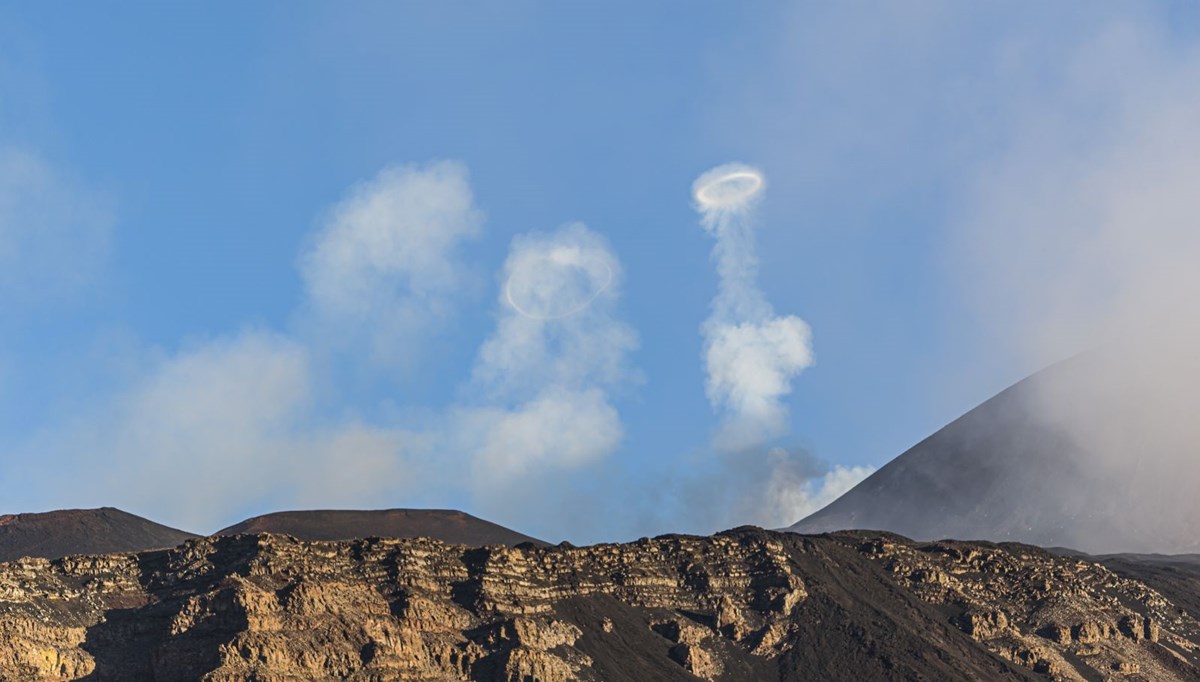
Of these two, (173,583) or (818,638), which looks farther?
(818,638)

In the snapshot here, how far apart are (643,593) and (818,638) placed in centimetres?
1727

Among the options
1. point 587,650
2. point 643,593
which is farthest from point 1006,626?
point 587,650

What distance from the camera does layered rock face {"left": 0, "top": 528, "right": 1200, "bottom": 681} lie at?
14512 cm

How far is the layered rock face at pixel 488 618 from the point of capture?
145125 millimetres

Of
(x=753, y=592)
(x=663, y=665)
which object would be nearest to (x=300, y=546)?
(x=663, y=665)

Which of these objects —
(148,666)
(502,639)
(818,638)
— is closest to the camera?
(148,666)

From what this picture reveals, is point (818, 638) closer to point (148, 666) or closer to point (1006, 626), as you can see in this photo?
point (1006, 626)

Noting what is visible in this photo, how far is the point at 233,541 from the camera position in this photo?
165375 millimetres

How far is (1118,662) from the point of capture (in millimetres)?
199750

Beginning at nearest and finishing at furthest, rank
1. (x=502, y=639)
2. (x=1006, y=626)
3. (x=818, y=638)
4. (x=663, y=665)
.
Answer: (x=502, y=639), (x=663, y=665), (x=818, y=638), (x=1006, y=626)

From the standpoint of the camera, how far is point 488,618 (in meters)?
163

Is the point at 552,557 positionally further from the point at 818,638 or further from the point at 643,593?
the point at 818,638

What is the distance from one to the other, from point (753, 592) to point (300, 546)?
48062mm

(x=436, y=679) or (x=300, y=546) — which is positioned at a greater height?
(x=300, y=546)
